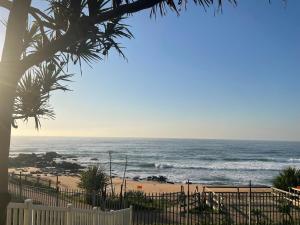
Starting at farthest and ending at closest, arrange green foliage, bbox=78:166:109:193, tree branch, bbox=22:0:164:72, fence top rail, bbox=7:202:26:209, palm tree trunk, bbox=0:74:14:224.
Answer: green foliage, bbox=78:166:109:193
fence top rail, bbox=7:202:26:209
tree branch, bbox=22:0:164:72
palm tree trunk, bbox=0:74:14:224

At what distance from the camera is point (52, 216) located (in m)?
5.80

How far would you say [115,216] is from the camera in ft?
32.4

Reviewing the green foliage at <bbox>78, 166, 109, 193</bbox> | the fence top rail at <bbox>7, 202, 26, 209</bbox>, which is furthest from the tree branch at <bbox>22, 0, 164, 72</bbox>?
the green foliage at <bbox>78, 166, 109, 193</bbox>

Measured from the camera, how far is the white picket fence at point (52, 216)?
4736 mm

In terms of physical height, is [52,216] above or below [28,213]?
below

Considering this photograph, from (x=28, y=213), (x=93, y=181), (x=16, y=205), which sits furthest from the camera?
(x=93, y=181)

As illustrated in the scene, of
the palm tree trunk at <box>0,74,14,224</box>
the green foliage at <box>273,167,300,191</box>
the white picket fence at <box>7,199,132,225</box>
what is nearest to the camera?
the palm tree trunk at <box>0,74,14,224</box>

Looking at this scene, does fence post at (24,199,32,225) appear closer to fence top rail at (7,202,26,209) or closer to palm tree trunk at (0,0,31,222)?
fence top rail at (7,202,26,209)

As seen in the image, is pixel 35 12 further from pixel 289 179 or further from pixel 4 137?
pixel 289 179

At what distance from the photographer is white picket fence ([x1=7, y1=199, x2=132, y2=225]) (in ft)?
15.5

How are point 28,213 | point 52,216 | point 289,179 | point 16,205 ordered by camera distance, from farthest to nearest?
1. point 289,179
2. point 52,216
3. point 28,213
4. point 16,205


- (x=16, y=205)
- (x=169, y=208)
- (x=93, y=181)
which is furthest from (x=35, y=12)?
(x=93, y=181)

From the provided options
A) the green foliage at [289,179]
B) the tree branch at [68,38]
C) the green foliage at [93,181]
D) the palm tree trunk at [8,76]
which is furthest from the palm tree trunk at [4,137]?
the green foliage at [289,179]

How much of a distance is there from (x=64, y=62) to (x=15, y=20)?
5.06 feet
